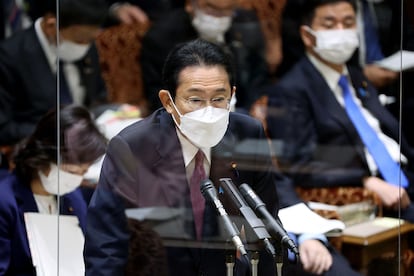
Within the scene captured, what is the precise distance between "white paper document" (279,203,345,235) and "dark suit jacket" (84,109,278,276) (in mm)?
119

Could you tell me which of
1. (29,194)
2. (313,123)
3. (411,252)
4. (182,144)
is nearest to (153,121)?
(182,144)

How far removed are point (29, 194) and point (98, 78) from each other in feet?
2.17

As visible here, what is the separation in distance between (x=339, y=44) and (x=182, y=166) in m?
1.07

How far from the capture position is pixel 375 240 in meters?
4.05

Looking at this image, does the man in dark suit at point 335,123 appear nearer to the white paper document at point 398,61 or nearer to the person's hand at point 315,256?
the white paper document at point 398,61

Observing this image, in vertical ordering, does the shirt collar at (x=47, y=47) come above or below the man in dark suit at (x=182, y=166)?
above

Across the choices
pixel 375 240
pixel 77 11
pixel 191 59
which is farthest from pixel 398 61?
pixel 77 11

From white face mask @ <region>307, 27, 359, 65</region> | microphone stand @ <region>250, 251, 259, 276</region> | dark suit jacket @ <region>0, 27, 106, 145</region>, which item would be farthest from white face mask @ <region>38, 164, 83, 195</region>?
white face mask @ <region>307, 27, 359, 65</region>

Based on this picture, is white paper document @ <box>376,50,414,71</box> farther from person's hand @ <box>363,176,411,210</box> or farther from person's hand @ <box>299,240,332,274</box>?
person's hand @ <box>299,240,332,274</box>

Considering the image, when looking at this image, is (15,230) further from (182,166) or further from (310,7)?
(310,7)

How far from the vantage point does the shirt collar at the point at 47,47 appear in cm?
406

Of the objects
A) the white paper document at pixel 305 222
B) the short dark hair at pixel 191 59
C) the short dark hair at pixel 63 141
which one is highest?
the short dark hair at pixel 191 59

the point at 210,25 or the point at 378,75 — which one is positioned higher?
the point at 210,25

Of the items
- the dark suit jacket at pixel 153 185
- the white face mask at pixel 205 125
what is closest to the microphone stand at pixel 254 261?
the dark suit jacket at pixel 153 185
